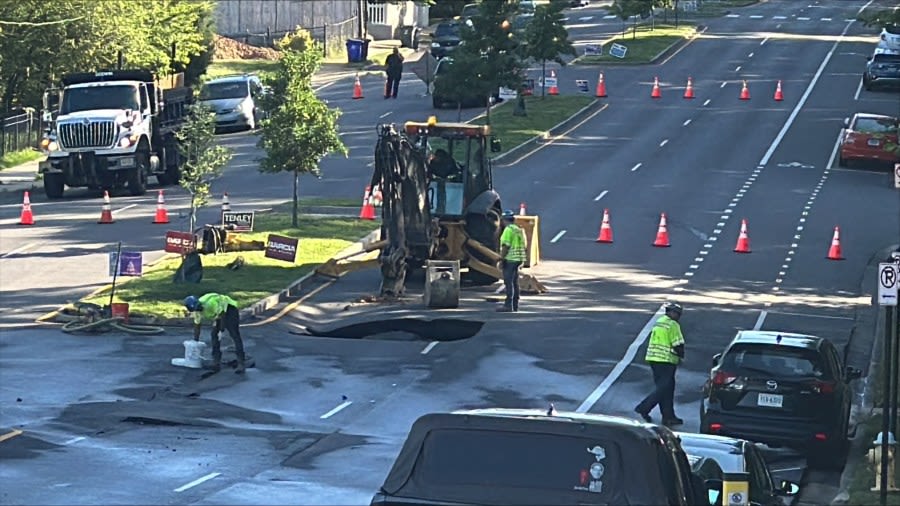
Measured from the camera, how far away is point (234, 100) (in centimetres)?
5606

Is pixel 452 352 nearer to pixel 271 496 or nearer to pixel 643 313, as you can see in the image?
pixel 643 313

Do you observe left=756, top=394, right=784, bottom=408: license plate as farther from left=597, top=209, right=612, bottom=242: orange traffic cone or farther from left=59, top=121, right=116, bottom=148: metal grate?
left=59, top=121, right=116, bottom=148: metal grate

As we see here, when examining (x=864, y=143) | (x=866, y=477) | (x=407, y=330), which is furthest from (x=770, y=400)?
(x=864, y=143)

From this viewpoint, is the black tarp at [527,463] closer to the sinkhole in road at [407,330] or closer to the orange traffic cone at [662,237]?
the sinkhole in road at [407,330]

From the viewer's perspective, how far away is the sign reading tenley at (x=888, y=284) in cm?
1839

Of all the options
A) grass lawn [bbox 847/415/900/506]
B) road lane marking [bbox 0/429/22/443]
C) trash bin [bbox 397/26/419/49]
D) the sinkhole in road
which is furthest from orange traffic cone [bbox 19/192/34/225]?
trash bin [bbox 397/26/419/49]

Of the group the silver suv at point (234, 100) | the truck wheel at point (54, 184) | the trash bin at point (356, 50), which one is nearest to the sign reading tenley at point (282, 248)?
the truck wheel at point (54, 184)

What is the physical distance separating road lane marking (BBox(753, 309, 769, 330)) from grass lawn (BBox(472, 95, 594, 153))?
65.2 ft

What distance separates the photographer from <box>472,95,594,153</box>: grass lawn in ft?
170

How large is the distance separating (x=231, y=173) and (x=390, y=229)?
700 inches

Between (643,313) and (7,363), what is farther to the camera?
(643,313)

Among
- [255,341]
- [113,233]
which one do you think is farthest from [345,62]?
[255,341]

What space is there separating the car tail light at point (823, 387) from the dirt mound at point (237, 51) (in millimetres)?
58409

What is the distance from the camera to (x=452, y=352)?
1038 inches
